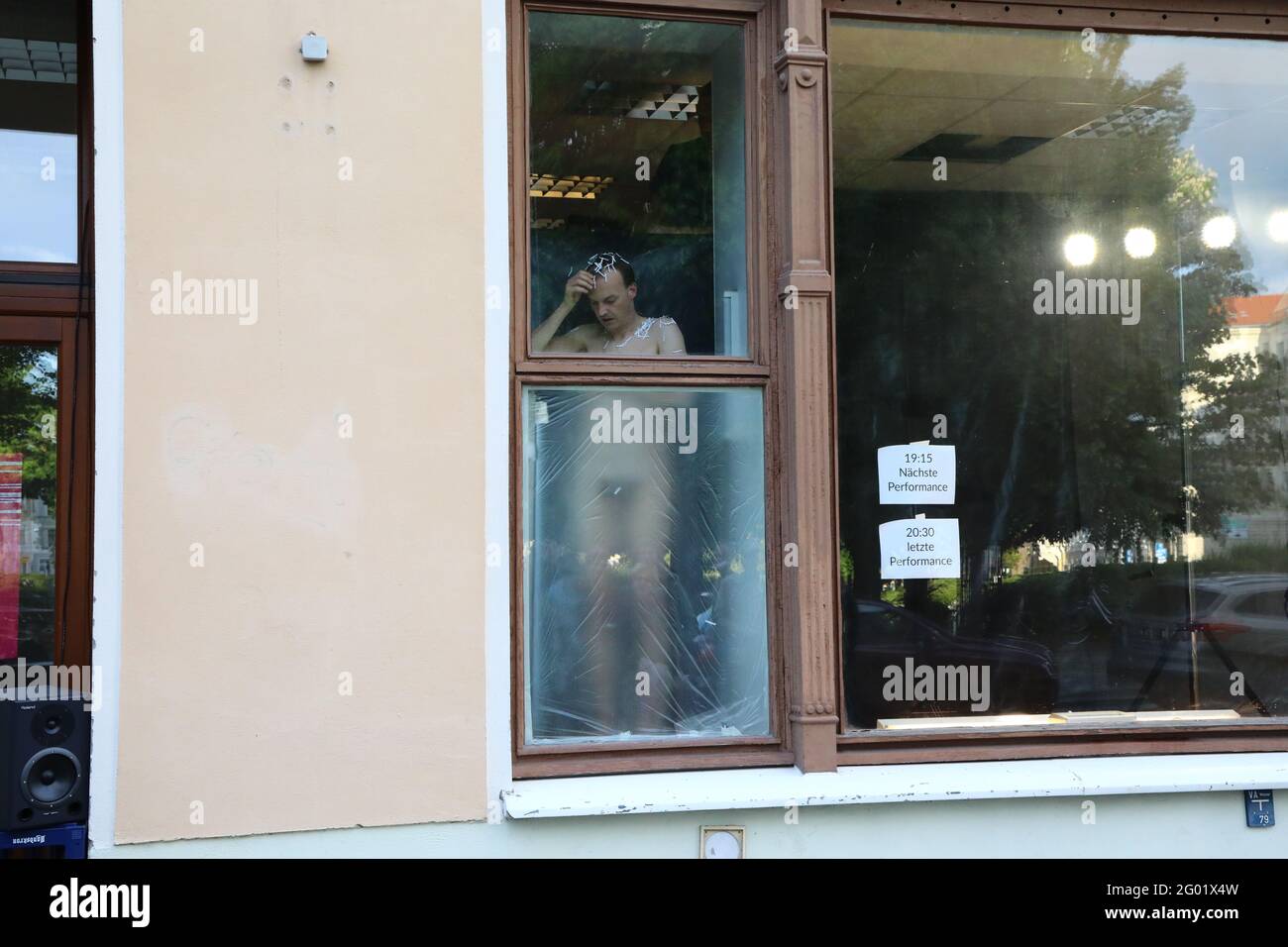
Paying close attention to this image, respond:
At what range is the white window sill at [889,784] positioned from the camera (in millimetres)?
3438

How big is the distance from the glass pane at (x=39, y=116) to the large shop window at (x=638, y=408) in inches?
61.0

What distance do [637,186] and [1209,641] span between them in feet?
9.27

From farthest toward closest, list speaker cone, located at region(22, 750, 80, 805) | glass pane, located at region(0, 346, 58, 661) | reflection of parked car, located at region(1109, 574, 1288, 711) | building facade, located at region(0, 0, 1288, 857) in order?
reflection of parked car, located at region(1109, 574, 1288, 711), glass pane, located at region(0, 346, 58, 661), building facade, located at region(0, 0, 1288, 857), speaker cone, located at region(22, 750, 80, 805)

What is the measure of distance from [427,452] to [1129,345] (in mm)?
2955

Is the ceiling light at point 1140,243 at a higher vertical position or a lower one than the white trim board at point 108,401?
higher

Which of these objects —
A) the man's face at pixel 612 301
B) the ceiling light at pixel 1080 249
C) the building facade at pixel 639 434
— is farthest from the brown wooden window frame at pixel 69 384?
the ceiling light at pixel 1080 249

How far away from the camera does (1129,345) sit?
4.65 metres

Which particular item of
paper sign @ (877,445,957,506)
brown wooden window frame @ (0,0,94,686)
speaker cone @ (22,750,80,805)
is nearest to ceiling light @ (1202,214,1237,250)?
paper sign @ (877,445,957,506)

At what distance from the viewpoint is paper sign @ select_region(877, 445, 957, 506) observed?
4102mm

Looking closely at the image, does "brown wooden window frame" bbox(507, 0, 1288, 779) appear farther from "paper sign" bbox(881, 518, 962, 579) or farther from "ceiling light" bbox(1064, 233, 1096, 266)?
"ceiling light" bbox(1064, 233, 1096, 266)
